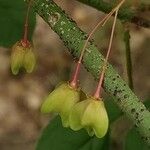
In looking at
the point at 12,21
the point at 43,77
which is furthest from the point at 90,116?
the point at 43,77

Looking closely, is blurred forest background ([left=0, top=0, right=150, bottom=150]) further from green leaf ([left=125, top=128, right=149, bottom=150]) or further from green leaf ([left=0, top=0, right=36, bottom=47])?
green leaf ([left=125, top=128, right=149, bottom=150])

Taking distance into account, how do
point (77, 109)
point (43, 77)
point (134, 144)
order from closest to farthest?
point (77, 109) → point (134, 144) → point (43, 77)

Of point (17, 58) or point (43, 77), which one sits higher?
point (17, 58)

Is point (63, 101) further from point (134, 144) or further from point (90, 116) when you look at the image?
point (134, 144)

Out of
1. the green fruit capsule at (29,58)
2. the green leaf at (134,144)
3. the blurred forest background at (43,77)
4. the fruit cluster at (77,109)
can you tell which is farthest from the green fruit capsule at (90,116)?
the blurred forest background at (43,77)

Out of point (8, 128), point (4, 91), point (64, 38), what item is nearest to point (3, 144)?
point (8, 128)

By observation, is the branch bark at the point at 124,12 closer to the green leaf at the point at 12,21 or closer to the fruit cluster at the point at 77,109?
the green leaf at the point at 12,21
